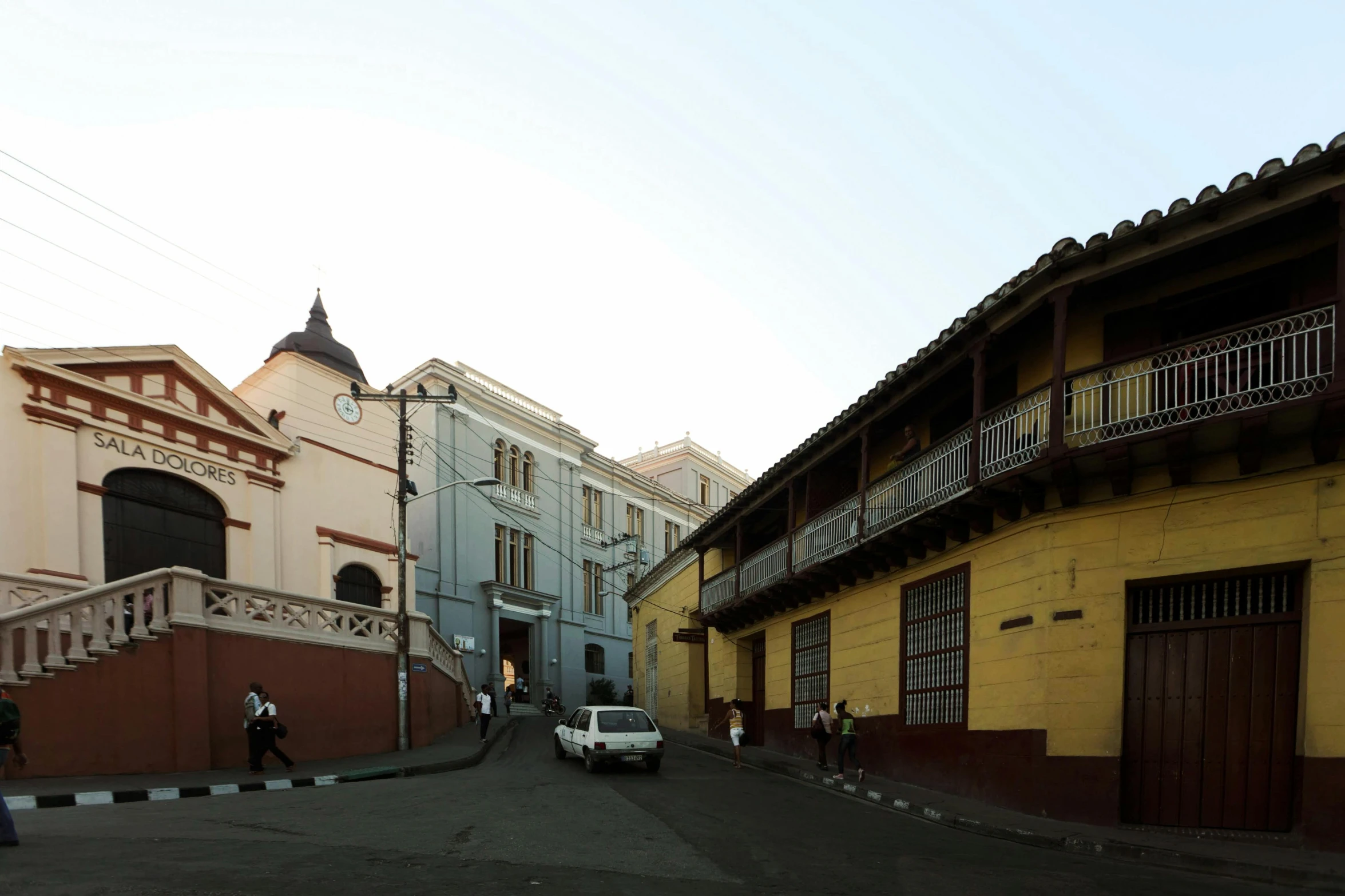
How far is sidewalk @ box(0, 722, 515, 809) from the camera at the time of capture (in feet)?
38.9

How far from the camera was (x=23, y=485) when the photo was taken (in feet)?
60.5

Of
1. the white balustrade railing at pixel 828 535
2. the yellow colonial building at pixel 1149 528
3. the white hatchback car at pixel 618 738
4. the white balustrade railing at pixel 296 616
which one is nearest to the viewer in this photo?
the yellow colonial building at pixel 1149 528

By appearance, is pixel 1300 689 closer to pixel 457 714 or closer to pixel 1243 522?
pixel 1243 522

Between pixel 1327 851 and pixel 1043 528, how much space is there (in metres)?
4.45

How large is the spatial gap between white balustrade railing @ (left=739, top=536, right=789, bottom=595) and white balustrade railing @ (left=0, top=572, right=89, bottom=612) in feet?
44.8

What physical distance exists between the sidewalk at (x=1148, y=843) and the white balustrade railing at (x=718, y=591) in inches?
432

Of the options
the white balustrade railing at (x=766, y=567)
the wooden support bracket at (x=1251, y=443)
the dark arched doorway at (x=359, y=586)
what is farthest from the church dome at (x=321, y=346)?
the wooden support bracket at (x=1251, y=443)

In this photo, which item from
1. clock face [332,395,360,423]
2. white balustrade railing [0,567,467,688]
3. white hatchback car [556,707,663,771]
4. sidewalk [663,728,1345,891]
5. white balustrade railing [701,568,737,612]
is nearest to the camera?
sidewalk [663,728,1345,891]

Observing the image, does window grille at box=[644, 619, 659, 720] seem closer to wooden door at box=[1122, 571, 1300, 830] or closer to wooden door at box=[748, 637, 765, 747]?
wooden door at box=[748, 637, 765, 747]

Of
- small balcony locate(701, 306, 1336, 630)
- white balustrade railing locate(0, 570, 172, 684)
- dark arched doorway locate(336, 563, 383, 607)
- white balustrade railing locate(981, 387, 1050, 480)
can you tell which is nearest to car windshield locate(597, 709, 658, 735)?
small balcony locate(701, 306, 1336, 630)

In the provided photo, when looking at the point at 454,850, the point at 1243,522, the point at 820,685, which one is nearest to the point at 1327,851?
the point at 1243,522

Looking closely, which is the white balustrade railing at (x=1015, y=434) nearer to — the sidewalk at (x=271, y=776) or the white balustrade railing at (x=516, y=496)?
the sidewalk at (x=271, y=776)

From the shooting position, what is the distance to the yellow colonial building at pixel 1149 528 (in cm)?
965

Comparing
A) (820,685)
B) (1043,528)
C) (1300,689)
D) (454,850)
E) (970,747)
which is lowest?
(820,685)
